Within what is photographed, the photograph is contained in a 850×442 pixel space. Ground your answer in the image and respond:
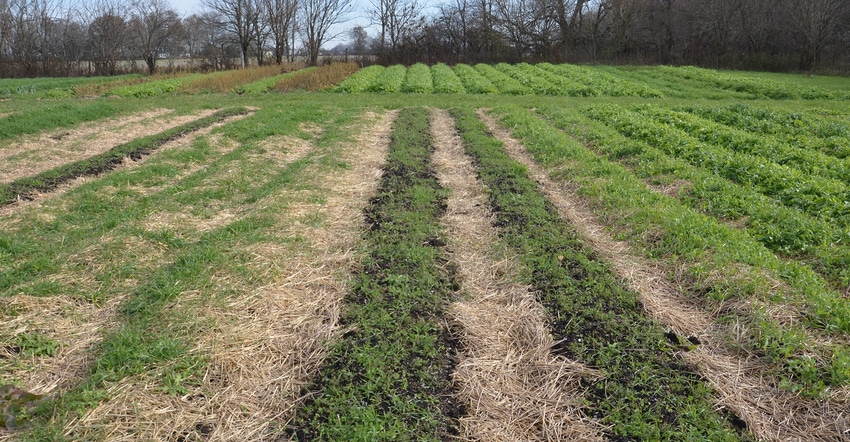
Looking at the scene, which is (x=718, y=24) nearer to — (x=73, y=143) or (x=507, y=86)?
(x=507, y=86)

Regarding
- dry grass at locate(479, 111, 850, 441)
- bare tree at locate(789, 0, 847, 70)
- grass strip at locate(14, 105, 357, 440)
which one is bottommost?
dry grass at locate(479, 111, 850, 441)

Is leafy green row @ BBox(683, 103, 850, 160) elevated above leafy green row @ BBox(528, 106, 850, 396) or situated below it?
above

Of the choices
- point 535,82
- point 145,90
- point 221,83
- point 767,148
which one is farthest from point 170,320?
point 535,82

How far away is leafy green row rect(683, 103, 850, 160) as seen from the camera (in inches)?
401

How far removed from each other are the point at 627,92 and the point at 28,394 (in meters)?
21.6

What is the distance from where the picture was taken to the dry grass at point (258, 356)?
3133 millimetres

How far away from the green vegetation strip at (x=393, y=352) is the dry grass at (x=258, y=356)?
0.21m

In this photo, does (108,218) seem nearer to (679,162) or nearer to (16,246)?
(16,246)

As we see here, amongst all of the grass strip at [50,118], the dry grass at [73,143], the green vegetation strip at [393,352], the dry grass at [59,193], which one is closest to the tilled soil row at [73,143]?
the dry grass at [73,143]

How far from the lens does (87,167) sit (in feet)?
30.1

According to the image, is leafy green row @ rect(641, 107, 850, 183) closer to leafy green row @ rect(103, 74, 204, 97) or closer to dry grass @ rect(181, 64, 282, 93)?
dry grass @ rect(181, 64, 282, 93)

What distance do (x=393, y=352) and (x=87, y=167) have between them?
8296mm

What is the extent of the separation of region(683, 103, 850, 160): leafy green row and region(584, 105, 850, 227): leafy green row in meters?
2.16

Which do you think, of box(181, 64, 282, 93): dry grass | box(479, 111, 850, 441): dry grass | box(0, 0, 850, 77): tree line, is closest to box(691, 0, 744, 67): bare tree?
box(0, 0, 850, 77): tree line
